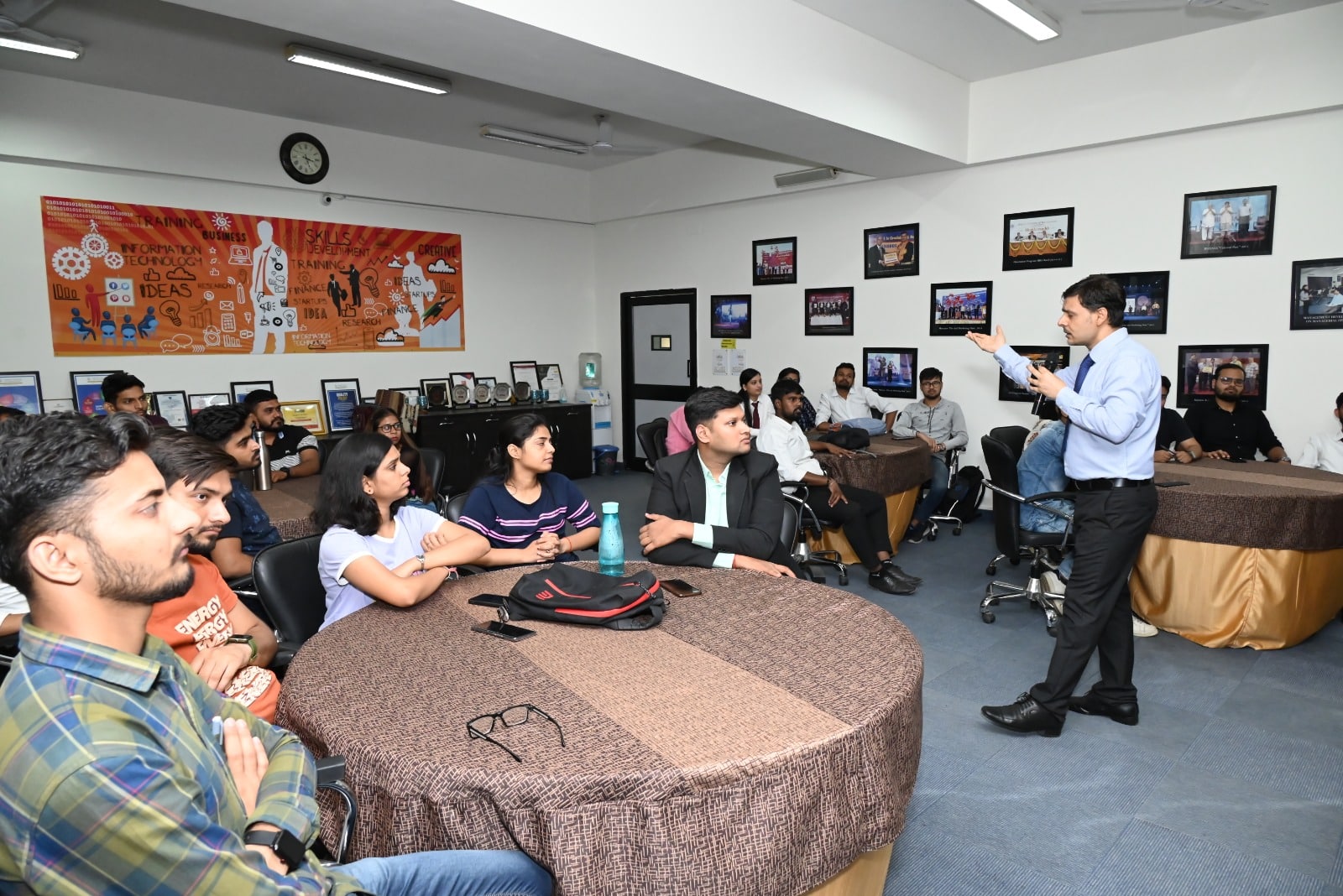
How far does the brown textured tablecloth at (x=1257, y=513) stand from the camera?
3748 millimetres

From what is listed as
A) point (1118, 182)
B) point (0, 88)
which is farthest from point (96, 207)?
point (1118, 182)

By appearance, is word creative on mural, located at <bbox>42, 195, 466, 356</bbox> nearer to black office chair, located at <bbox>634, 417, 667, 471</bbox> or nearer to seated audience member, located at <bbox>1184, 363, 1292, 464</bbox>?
black office chair, located at <bbox>634, 417, 667, 471</bbox>

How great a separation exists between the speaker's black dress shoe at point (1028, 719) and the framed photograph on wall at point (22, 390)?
22.0 feet

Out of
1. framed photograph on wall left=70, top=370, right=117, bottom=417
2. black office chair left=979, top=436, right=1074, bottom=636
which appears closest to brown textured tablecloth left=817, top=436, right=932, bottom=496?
black office chair left=979, top=436, right=1074, bottom=636

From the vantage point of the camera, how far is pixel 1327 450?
16.5ft

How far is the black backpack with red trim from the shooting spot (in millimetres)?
2016

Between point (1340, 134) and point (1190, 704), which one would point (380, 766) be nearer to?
point (1190, 704)

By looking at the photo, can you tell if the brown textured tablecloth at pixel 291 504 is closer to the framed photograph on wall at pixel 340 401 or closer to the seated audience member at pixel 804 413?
the framed photograph on wall at pixel 340 401

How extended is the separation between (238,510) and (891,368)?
224 inches

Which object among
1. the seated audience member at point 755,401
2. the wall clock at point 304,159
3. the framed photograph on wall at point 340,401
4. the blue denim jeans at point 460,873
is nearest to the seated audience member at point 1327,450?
the seated audience member at point 755,401

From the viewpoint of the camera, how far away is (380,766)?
140cm

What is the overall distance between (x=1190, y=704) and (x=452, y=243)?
7.53 meters

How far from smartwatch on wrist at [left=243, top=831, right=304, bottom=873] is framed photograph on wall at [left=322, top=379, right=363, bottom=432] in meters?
6.99

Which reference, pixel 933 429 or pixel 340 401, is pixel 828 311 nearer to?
pixel 933 429
